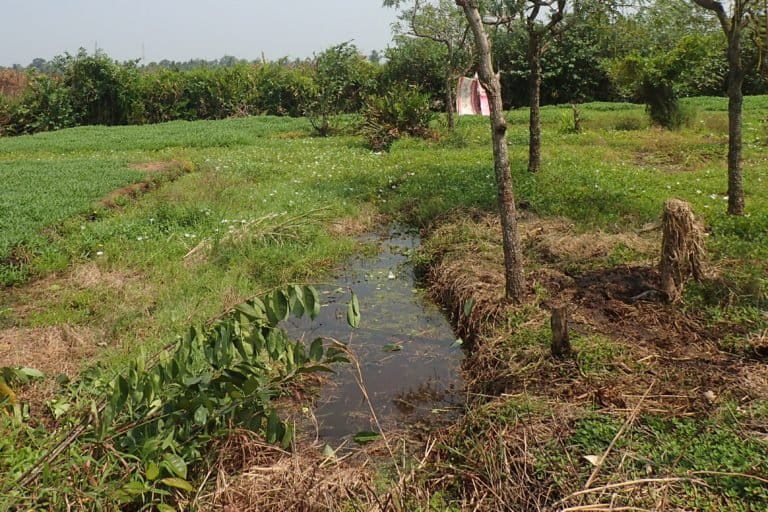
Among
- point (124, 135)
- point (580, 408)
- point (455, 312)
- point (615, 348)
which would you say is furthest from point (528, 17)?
point (124, 135)

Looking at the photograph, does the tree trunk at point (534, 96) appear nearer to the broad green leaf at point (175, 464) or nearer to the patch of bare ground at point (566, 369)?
the patch of bare ground at point (566, 369)

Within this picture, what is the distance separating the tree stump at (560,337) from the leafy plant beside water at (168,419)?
1.59m

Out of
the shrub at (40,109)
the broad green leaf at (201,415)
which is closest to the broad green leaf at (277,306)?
the broad green leaf at (201,415)

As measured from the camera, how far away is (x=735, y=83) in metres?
6.49

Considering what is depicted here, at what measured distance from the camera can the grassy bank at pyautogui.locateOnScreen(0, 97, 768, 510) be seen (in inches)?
123

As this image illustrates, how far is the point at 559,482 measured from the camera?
9.57ft

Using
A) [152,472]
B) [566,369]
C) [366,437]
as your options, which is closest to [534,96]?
[566,369]

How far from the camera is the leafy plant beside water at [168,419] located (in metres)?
2.71

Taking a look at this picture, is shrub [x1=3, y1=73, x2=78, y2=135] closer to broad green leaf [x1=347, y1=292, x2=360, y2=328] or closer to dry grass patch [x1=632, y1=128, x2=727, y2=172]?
dry grass patch [x1=632, y1=128, x2=727, y2=172]

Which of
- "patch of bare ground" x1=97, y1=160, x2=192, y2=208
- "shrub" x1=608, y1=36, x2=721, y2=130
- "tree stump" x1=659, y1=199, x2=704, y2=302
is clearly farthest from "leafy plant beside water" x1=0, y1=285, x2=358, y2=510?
"shrub" x1=608, y1=36, x2=721, y2=130

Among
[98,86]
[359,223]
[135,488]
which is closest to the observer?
[135,488]

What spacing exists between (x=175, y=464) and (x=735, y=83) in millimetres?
6460

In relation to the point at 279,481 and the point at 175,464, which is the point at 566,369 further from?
the point at 175,464

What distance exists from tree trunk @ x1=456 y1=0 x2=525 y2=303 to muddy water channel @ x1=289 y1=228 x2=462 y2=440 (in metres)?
0.74
